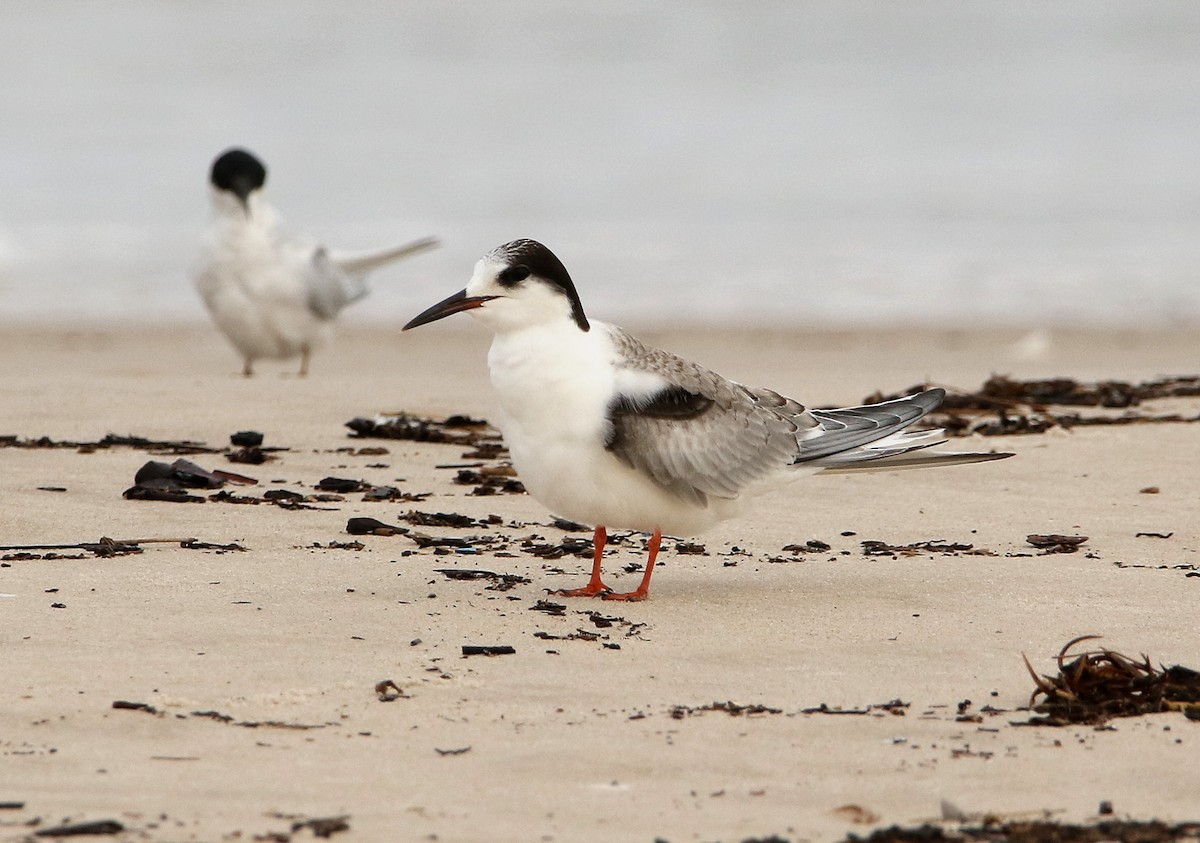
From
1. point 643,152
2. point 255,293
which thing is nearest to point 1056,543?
point 255,293

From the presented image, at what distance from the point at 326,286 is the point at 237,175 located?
90 cm

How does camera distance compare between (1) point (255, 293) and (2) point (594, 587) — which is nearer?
(2) point (594, 587)

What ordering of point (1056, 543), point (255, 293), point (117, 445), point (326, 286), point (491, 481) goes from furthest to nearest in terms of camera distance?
point (326, 286) < point (255, 293) < point (117, 445) < point (491, 481) < point (1056, 543)

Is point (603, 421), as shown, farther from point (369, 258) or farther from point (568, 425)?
point (369, 258)

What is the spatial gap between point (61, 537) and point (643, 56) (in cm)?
2627

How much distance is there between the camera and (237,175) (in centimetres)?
980

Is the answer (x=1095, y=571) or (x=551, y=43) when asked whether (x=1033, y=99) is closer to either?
(x=551, y=43)

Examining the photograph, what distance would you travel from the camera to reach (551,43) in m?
29.8

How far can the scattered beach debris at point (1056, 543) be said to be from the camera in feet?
14.6

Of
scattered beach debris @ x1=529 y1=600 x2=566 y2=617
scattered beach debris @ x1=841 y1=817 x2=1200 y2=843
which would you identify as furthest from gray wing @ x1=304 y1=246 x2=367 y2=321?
scattered beach debris @ x1=841 y1=817 x2=1200 y2=843

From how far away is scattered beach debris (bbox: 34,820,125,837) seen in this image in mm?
2236

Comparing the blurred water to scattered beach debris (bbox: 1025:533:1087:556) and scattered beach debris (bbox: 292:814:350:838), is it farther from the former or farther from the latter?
scattered beach debris (bbox: 292:814:350:838)

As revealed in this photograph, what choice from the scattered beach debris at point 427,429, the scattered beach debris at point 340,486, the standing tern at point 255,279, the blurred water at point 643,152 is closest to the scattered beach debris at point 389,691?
the scattered beach debris at point 340,486

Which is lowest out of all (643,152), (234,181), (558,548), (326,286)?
(558,548)
